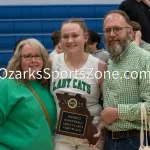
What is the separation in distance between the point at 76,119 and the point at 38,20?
547 centimetres

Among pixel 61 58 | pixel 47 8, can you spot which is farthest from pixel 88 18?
pixel 61 58

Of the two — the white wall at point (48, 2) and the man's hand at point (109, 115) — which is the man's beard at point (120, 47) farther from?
the white wall at point (48, 2)

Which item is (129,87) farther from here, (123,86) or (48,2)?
(48,2)

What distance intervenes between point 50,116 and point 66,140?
175mm

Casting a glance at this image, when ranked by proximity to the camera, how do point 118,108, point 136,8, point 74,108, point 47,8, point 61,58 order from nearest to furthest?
point 118,108 → point 74,108 → point 61,58 → point 136,8 → point 47,8

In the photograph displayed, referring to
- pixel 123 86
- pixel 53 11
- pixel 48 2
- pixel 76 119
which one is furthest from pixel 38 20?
pixel 123 86

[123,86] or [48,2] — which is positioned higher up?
[48,2]

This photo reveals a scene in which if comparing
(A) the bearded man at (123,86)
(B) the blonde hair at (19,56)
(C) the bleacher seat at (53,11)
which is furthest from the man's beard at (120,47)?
(C) the bleacher seat at (53,11)

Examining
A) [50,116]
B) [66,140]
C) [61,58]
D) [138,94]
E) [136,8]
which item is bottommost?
[66,140]

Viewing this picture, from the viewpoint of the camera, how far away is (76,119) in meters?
2.16

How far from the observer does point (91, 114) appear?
2.24 metres

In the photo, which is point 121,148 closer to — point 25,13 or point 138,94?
point 138,94

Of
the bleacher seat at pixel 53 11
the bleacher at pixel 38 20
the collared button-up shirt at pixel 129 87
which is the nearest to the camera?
the collared button-up shirt at pixel 129 87

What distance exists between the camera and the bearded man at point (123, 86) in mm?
1991
